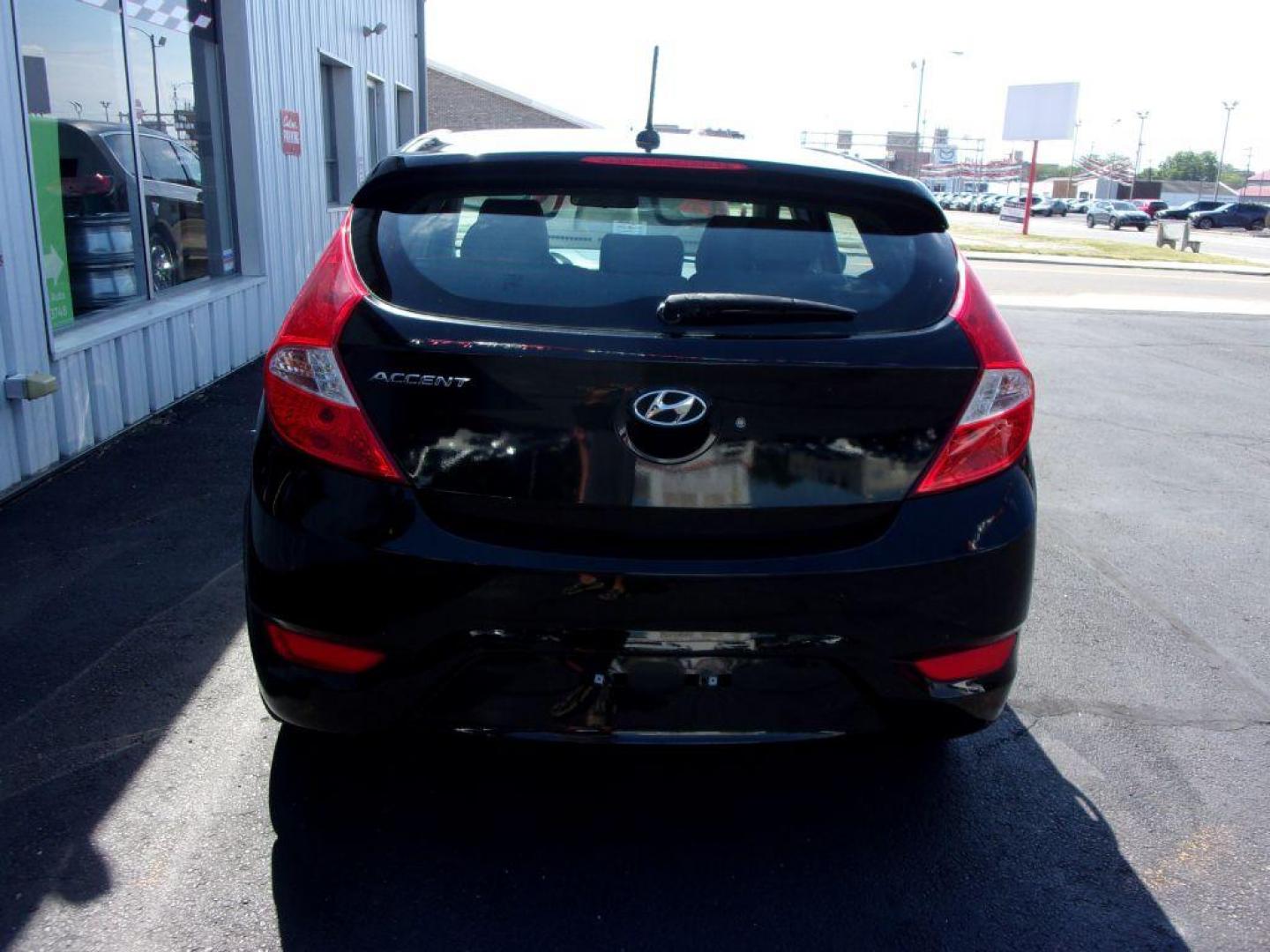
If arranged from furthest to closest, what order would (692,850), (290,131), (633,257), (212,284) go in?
(290,131)
(212,284)
(692,850)
(633,257)

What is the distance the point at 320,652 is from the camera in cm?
261

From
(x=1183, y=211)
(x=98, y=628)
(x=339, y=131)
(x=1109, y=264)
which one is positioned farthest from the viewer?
(x=1183, y=211)

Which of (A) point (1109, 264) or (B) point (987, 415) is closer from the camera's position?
(B) point (987, 415)

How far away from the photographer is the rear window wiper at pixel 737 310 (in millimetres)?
2600

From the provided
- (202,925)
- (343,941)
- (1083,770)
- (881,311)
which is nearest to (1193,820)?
(1083,770)

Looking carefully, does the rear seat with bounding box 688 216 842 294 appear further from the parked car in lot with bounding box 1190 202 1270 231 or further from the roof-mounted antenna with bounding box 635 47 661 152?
the parked car in lot with bounding box 1190 202 1270 231

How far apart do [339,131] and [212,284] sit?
17.6ft

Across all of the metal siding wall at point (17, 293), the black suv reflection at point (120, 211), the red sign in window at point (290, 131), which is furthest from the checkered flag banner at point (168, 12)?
the metal siding wall at point (17, 293)

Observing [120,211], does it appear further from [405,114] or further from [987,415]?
[405,114]

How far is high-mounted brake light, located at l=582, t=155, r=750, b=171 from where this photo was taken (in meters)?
2.84

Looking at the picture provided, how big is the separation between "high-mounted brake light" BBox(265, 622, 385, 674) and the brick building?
34404mm

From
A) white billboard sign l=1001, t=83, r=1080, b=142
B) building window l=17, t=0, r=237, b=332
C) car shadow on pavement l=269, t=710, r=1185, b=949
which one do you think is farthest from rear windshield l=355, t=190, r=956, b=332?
white billboard sign l=1001, t=83, r=1080, b=142

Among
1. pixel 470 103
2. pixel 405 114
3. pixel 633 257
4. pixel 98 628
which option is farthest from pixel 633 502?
pixel 470 103

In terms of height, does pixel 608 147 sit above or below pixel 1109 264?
above
